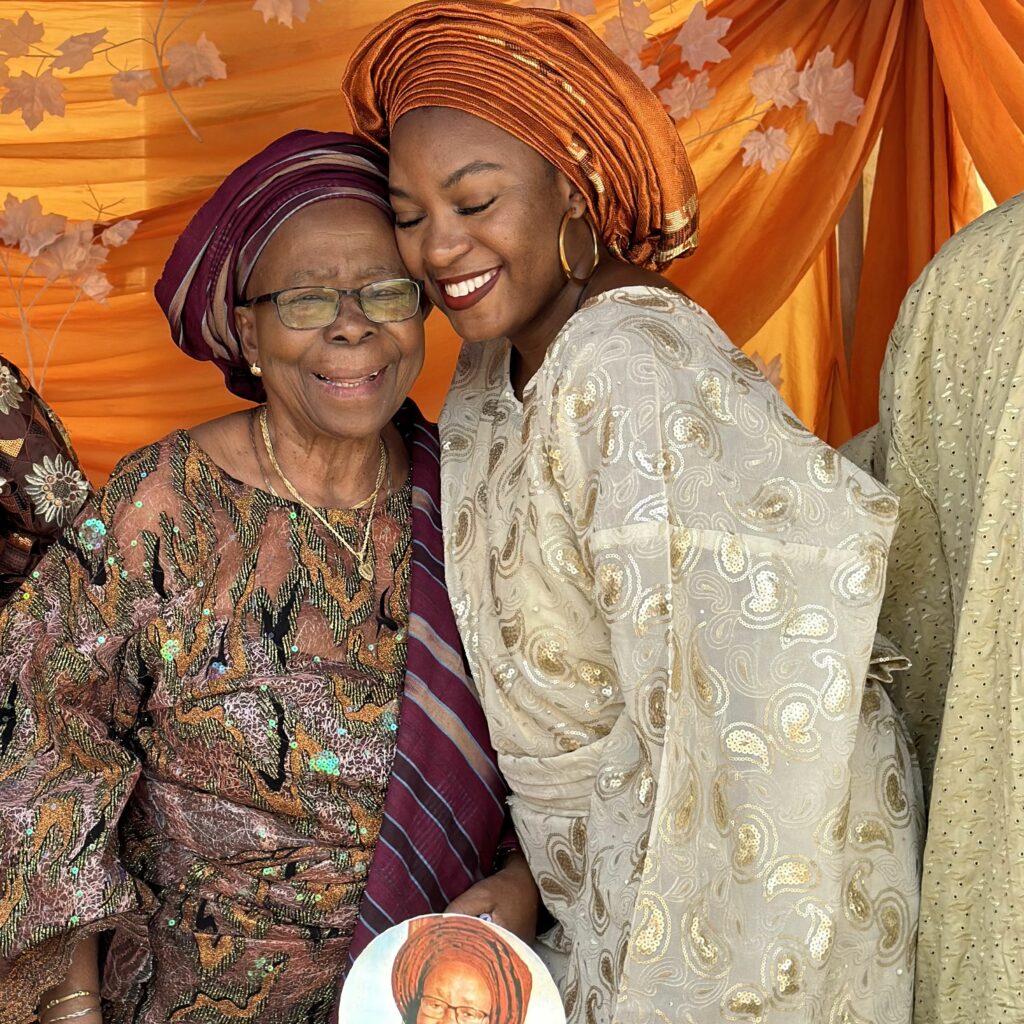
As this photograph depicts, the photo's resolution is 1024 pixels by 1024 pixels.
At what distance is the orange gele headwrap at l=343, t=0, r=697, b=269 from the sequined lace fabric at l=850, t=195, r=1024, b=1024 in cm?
50

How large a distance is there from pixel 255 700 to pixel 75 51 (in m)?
1.74

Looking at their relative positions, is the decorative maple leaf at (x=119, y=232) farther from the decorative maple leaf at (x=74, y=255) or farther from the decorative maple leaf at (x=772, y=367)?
the decorative maple leaf at (x=772, y=367)

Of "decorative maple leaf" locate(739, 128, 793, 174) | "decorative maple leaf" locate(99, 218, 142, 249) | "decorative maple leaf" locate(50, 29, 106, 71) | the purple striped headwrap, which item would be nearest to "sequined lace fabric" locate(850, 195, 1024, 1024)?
the purple striped headwrap

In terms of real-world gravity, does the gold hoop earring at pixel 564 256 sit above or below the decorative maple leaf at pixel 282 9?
below

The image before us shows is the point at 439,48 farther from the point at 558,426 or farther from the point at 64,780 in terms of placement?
the point at 64,780

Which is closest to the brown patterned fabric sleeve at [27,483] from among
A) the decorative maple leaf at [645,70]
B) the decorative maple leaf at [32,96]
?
the decorative maple leaf at [32,96]

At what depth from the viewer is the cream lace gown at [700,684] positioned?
2195mm

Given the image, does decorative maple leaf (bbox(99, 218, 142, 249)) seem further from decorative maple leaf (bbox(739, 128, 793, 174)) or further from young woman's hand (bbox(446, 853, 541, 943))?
young woman's hand (bbox(446, 853, 541, 943))

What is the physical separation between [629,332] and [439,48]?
62 cm

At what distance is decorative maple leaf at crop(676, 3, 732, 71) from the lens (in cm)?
355

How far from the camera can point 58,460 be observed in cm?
278

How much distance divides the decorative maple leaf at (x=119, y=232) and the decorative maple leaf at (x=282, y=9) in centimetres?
57

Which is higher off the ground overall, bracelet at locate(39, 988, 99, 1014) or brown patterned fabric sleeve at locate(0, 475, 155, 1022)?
brown patterned fabric sleeve at locate(0, 475, 155, 1022)

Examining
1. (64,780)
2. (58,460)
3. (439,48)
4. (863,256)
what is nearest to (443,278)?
(439,48)
